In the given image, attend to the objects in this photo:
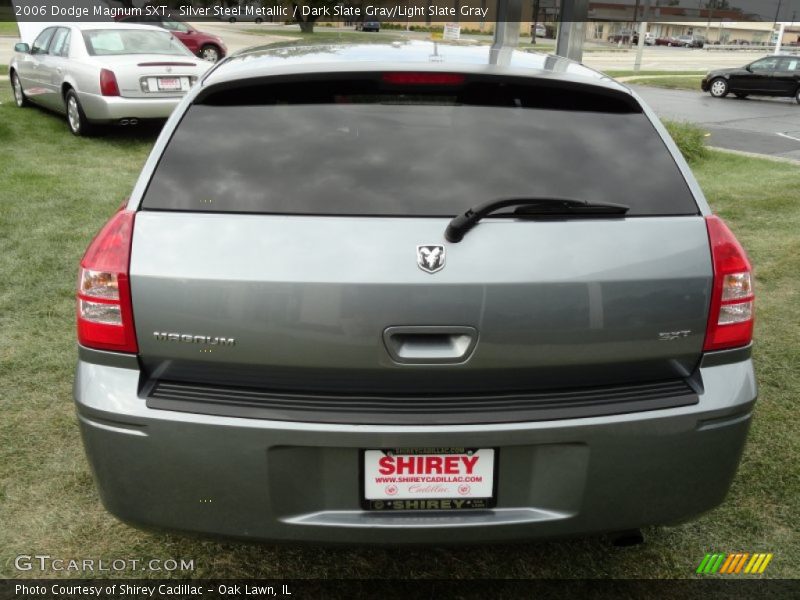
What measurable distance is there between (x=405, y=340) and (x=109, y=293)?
0.80 meters

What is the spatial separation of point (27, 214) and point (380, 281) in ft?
19.5

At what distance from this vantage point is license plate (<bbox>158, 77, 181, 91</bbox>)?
9977 mm

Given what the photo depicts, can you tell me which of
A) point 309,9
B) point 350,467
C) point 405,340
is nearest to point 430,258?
point 405,340

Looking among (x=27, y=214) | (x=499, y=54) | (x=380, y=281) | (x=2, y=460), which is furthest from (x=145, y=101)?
(x=380, y=281)

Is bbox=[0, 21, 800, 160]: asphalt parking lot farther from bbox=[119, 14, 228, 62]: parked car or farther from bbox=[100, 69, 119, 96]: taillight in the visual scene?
bbox=[100, 69, 119, 96]: taillight

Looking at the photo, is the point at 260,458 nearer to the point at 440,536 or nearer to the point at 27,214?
the point at 440,536

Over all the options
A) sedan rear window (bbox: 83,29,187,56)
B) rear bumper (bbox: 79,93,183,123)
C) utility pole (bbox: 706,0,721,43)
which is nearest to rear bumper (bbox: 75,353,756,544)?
rear bumper (bbox: 79,93,183,123)

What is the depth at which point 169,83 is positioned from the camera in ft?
33.0

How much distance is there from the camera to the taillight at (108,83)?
9695mm

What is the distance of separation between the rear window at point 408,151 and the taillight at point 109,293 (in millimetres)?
135

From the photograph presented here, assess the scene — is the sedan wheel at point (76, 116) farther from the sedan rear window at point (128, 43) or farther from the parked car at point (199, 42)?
the parked car at point (199, 42)

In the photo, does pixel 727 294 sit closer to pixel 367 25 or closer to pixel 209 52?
pixel 209 52

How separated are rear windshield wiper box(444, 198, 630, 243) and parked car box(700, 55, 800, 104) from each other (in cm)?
2451

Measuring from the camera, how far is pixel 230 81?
2178mm
